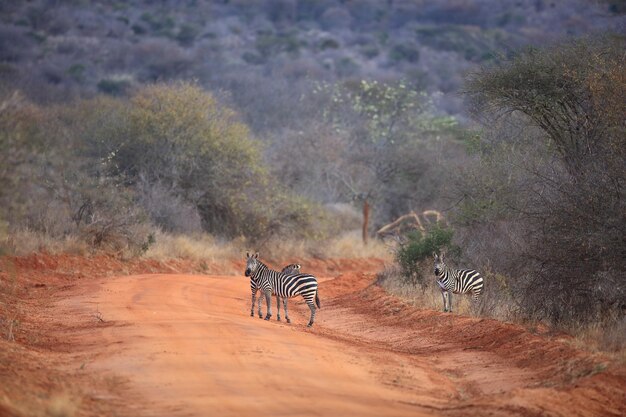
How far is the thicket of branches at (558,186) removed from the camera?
611 inches

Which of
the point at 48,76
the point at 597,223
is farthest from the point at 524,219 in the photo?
the point at 48,76

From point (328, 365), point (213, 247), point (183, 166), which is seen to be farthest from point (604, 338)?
point (183, 166)

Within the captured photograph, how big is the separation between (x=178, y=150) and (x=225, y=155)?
6.19 ft

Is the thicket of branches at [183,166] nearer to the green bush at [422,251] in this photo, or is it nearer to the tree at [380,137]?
the tree at [380,137]

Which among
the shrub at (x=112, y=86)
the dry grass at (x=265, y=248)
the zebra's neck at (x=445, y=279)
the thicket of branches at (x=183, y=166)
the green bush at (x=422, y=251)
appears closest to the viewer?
the zebra's neck at (x=445, y=279)

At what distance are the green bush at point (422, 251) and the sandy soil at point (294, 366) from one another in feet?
13.9

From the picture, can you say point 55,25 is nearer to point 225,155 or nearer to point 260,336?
point 225,155

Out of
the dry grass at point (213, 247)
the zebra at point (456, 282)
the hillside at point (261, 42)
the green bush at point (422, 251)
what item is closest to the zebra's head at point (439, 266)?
the zebra at point (456, 282)

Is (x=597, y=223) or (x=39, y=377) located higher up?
(x=597, y=223)

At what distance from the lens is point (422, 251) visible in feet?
78.8

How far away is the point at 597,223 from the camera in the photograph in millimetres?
15359

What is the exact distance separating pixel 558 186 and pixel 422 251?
25.5 feet

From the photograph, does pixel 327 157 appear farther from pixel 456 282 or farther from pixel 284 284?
pixel 284 284

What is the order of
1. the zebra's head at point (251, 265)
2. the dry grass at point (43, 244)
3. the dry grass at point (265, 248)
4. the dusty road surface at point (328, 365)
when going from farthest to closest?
the dry grass at point (265, 248), the dry grass at point (43, 244), the zebra's head at point (251, 265), the dusty road surface at point (328, 365)
